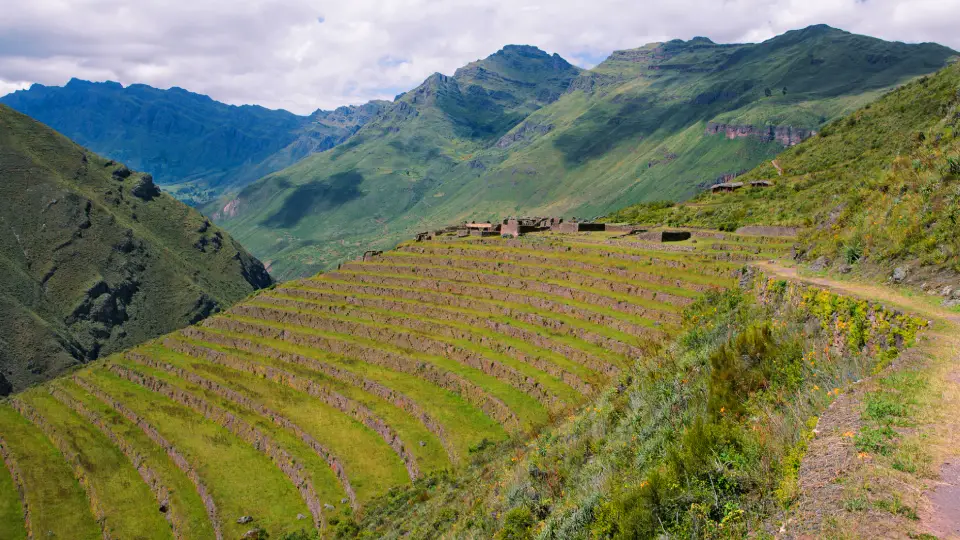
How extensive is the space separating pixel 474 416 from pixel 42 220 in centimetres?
14304

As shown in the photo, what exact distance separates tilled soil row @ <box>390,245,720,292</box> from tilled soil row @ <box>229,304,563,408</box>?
34.6 ft

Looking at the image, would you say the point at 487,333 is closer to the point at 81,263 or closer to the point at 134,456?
the point at 134,456

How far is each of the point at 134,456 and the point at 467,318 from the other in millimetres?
22595

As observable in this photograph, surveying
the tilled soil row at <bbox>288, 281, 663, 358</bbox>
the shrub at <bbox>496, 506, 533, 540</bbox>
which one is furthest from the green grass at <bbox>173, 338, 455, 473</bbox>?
the shrub at <bbox>496, 506, 533, 540</bbox>

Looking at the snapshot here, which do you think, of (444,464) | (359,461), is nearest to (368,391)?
(359,461)

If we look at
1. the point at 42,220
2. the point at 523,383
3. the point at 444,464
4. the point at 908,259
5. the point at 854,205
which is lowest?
the point at 444,464

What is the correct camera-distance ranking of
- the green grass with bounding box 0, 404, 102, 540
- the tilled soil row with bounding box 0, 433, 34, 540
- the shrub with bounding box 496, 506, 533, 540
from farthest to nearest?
the tilled soil row with bounding box 0, 433, 34, 540
the green grass with bounding box 0, 404, 102, 540
the shrub with bounding box 496, 506, 533, 540

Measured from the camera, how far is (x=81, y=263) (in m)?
129

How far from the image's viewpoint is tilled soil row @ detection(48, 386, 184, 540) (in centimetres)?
2841

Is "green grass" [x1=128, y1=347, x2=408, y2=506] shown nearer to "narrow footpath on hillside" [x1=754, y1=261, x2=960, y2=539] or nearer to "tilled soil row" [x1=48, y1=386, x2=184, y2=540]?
"tilled soil row" [x1=48, y1=386, x2=184, y2=540]

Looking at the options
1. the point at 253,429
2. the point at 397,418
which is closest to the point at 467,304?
the point at 397,418

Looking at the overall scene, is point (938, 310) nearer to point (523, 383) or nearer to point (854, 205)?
point (854, 205)

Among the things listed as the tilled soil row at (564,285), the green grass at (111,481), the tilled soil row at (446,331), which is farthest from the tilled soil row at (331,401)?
the tilled soil row at (564,285)

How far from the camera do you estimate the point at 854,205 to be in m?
16.0
